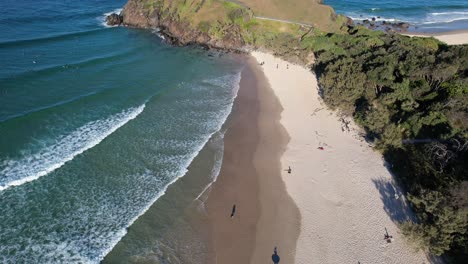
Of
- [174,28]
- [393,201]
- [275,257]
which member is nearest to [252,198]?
[275,257]

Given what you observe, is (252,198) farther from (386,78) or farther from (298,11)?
(298,11)

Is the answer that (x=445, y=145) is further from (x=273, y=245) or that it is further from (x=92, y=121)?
(x=92, y=121)

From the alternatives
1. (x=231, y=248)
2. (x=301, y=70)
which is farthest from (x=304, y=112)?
(x=231, y=248)

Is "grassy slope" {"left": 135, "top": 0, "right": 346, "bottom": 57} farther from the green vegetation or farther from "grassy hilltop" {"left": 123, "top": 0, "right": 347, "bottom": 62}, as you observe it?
the green vegetation

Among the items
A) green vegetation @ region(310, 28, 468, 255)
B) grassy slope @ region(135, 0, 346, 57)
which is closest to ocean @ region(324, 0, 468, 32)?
grassy slope @ region(135, 0, 346, 57)

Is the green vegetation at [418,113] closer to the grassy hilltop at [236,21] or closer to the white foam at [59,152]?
the grassy hilltop at [236,21]
